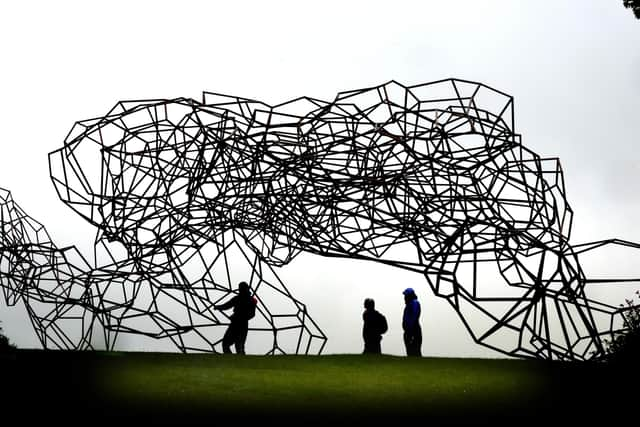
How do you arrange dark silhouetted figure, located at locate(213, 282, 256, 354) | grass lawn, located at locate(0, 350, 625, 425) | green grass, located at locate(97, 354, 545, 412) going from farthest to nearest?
dark silhouetted figure, located at locate(213, 282, 256, 354) → green grass, located at locate(97, 354, 545, 412) → grass lawn, located at locate(0, 350, 625, 425)

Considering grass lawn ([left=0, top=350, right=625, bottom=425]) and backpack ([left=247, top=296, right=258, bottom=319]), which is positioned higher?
backpack ([left=247, top=296, right=258, bottom=319])

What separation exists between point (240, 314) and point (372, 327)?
1694 mm

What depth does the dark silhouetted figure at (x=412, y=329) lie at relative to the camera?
9.05 m

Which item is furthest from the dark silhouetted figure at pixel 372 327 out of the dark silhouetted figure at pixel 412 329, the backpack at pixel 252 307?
the backpack at pixel 252 307

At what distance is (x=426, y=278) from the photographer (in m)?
6.48

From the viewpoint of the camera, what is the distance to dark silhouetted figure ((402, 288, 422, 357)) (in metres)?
9.05

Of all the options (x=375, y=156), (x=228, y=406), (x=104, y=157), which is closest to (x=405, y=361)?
(x=375, y=156)

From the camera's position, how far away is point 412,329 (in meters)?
9.06

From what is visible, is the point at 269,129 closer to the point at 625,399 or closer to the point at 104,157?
the point at 104,157

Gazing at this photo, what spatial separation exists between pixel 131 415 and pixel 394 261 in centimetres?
265

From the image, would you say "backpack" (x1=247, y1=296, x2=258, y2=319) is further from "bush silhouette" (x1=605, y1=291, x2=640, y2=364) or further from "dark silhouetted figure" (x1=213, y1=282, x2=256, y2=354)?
"bush silhouette" (x1=605, y1=291, x2=640, y2=364)
